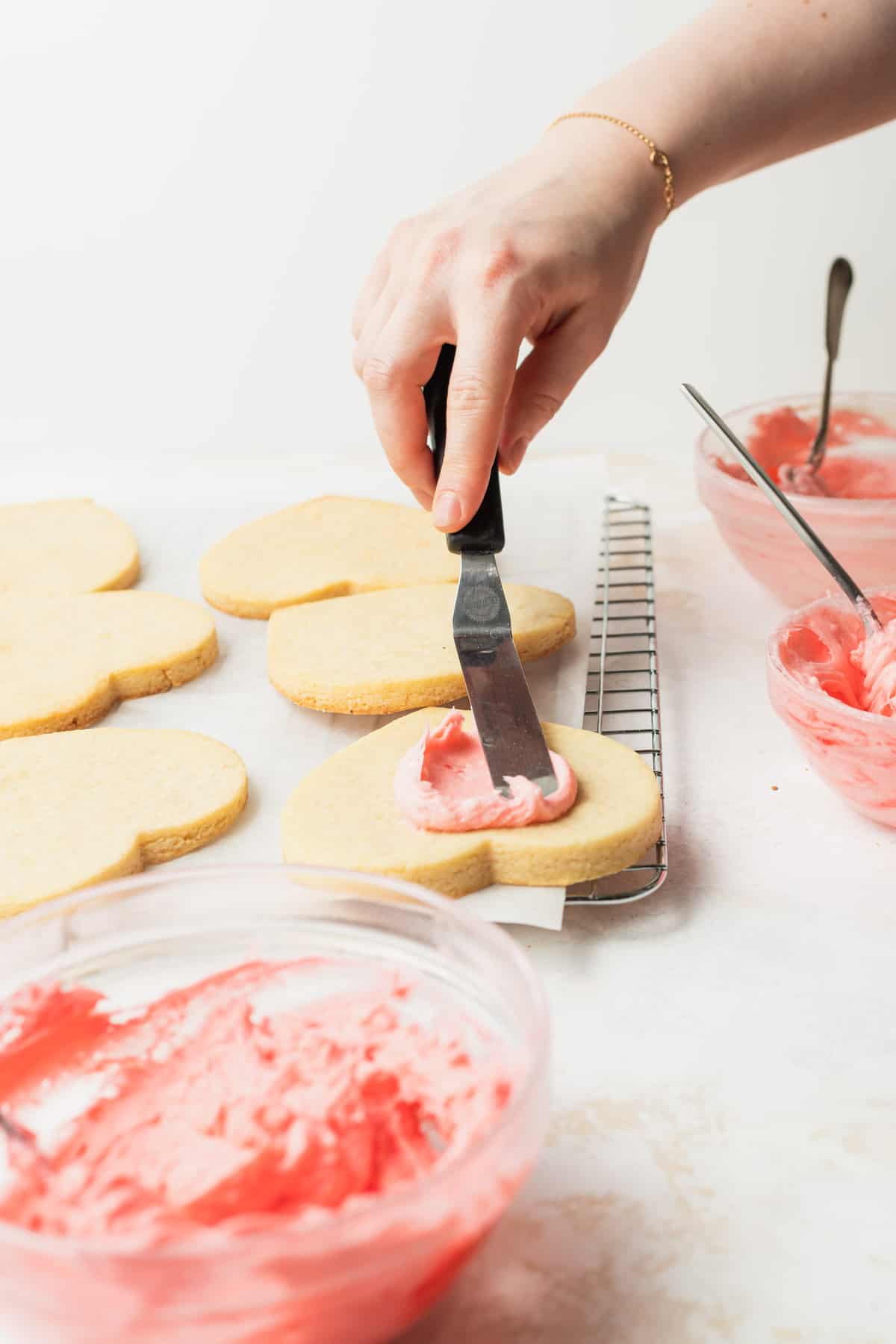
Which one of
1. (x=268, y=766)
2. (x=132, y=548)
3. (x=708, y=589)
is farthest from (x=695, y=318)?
(x=268, y=766)

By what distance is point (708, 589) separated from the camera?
2.09 meters

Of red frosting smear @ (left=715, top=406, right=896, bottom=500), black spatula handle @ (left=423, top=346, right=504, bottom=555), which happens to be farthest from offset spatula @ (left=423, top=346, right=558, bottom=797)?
red frosting smear @ (left=715, top=406, right=896, bottom=500)

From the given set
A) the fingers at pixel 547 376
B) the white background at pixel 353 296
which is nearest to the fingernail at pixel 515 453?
the fingers at pixel 547 376

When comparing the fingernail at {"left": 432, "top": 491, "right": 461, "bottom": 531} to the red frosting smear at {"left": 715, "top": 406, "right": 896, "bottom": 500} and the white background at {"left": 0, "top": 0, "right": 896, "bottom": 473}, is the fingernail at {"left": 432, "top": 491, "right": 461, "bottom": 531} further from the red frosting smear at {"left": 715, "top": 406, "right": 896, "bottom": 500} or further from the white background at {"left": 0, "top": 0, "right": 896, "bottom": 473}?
the white background at {"left": 0, "top": 0, "right": 896, "bottom": 473}

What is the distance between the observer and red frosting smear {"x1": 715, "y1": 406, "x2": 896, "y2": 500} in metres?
2.10

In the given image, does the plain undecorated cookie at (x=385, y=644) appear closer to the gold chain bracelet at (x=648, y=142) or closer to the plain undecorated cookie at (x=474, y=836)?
the plain undecorated cookie at (x=474, y=836)

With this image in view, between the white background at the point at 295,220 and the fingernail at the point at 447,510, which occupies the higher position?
the white background at the point at 295,220

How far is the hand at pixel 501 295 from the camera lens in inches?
59.0

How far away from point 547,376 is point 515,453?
0.12 m

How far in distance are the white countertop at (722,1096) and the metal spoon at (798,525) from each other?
8.6 inches

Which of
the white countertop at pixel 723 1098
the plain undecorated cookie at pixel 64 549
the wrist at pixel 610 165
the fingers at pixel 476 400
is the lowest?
the white countertop at pixel 723 1098

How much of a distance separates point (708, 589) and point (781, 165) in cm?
136

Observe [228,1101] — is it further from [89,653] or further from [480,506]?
[89,653]

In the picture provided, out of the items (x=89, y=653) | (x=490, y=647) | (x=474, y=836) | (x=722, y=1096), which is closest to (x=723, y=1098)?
(x=722, y=1096)
